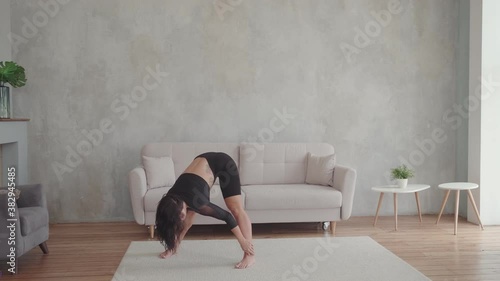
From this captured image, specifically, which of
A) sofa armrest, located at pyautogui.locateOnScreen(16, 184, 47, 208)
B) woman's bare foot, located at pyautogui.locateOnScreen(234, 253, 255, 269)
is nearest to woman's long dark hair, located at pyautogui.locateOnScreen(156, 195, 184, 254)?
woman's bare foot, located at pyautogui.locateOnScreen(234, 253, 255, 269)

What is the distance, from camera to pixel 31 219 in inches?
161

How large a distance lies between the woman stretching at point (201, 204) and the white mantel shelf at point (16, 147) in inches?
83.4

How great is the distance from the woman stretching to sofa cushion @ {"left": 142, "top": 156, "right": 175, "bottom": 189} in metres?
0.97

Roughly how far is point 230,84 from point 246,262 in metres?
2.60

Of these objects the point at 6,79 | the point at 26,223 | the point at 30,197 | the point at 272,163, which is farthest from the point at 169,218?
the point at 6,79

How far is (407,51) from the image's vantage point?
251 inches

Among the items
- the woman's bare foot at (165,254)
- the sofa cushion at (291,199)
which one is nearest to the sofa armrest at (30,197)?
the woman's bare foot at (165,254)

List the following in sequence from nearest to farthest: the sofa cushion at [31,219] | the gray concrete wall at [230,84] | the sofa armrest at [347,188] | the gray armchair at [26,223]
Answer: the gray armchair at [26,223]
the sofa cushion at [31,219]
the sofa armrest at [347,188]
the gray concrete wall at [230,84]

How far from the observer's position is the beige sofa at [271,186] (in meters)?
5.16

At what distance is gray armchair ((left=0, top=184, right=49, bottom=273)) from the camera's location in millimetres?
3877

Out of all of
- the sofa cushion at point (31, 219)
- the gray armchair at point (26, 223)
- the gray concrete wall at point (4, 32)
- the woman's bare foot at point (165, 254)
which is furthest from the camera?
the gray concrete wall at point (4, 32)

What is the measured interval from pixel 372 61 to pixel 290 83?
→ 1.04 meters

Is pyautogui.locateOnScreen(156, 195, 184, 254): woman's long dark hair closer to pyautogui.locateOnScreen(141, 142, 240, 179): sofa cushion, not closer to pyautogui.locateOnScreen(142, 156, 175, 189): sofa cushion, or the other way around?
pyautogui.locateOnScreen(142, 156, 175, 189): sofa cushion

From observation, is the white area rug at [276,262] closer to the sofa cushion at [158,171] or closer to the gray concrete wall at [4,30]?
the sofa cushion at [158,171]
